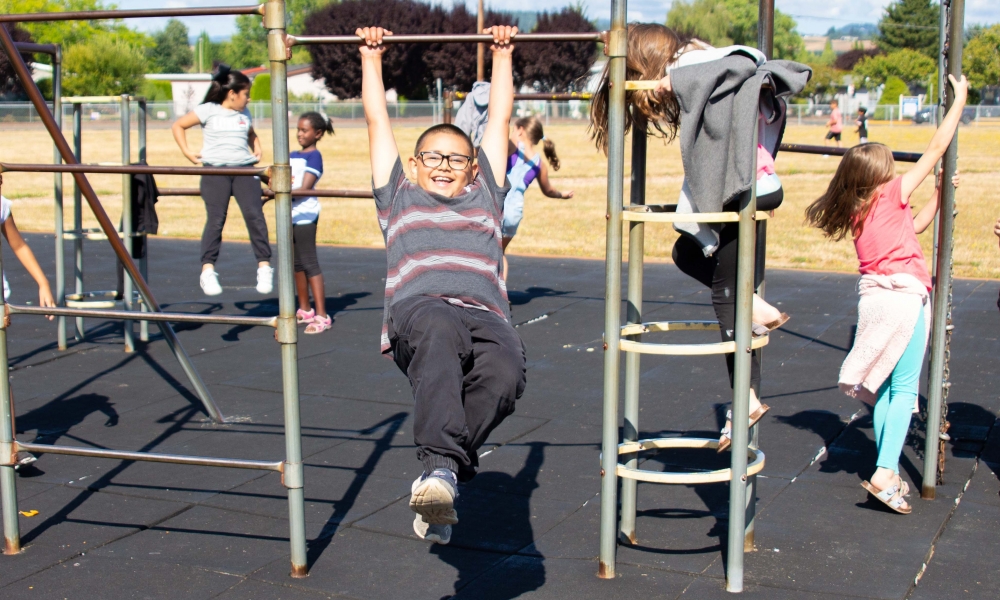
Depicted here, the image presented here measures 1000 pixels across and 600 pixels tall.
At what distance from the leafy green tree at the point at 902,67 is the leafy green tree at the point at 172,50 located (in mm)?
62114

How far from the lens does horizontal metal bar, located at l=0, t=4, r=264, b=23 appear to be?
3123mm

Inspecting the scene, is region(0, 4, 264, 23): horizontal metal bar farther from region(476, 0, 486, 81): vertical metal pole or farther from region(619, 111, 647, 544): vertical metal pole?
region(619, 111, 647, 544): vertical metal pole

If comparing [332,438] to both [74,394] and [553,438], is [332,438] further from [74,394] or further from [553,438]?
[74,394]

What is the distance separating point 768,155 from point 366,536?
6.32ft

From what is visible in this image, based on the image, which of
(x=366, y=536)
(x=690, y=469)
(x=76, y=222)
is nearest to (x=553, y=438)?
(x=690, y=469)

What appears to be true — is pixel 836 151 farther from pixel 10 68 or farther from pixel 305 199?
pixel 10 68

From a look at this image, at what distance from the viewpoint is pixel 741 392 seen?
3.04 m

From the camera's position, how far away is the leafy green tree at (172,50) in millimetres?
97544

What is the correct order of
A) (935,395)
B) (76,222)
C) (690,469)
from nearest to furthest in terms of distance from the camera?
(935,395) < (690,469) < (76,222)

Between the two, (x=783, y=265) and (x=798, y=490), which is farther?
(x=783, y=265)

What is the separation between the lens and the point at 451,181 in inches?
125

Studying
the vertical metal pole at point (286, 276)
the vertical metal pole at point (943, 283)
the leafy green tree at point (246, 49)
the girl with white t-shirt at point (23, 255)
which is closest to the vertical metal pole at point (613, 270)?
the vertical metal pole at point (286, 276)

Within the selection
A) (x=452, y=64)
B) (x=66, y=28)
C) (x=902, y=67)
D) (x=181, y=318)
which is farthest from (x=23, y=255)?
(x=902, y=67)

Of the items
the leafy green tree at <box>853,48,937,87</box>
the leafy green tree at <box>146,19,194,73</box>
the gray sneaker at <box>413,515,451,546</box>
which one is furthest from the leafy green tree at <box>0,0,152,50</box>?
the leafy green tree at <box>853,48,937,87</box>
